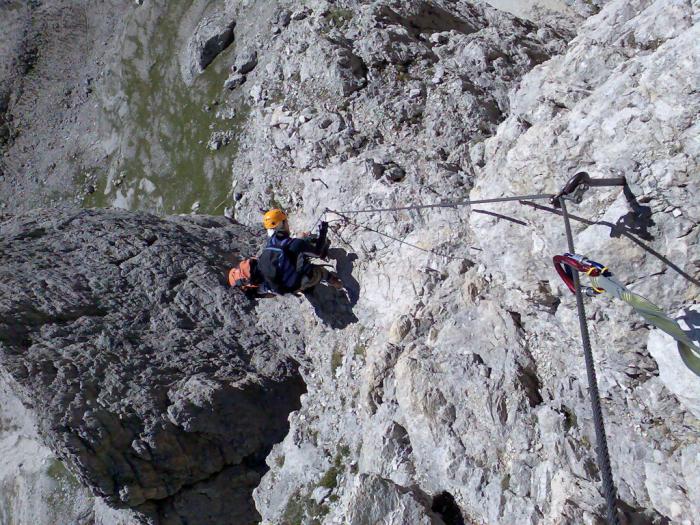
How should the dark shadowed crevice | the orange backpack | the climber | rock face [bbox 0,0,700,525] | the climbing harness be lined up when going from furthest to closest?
1. the orange backpack
2. the climber
3. the dark shadowed crevice
4. rock face [bbox 0,0,700,525]
5. the climbing harness

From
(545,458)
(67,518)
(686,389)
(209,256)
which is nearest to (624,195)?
(686,389)

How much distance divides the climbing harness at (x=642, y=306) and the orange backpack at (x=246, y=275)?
7.22 metres

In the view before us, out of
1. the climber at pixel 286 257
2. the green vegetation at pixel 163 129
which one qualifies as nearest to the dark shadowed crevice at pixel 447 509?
the climber at pixel 286 257

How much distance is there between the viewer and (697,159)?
281 inches

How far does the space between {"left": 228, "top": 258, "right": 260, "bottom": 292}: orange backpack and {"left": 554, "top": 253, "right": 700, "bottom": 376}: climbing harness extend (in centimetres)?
722

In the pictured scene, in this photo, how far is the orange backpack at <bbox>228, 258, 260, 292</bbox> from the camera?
12742mm

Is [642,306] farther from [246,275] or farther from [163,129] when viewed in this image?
[163,129]

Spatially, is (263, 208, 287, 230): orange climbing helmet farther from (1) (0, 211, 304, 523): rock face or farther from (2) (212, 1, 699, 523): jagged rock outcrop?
(1) (0, 211, 304, 523): rock face

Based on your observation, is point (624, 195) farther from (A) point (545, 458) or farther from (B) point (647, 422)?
(A) point (545, 458)

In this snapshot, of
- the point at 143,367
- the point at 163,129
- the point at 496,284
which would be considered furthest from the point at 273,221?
the point at 163,129

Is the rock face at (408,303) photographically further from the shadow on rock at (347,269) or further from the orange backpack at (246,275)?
the orange backpack at (246,275)

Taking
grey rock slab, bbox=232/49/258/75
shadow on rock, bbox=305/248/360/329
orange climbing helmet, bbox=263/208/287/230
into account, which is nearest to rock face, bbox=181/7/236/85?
grey rock slab, bbox=232/49/258/75

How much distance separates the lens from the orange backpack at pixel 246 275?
41.8 ft

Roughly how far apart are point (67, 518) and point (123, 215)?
808 centimetres
